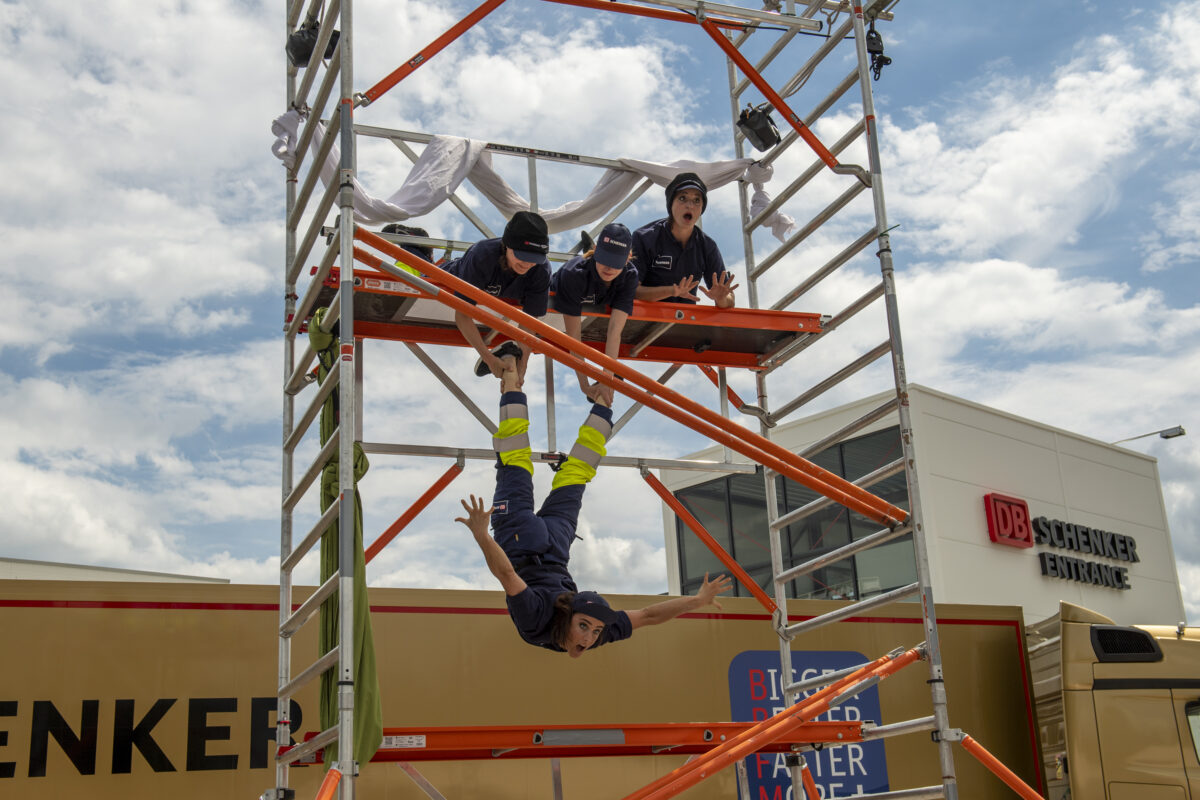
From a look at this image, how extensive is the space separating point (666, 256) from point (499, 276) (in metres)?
1.47

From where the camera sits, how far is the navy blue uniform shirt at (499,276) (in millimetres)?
7793

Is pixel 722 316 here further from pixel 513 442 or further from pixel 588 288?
pixel 513 442

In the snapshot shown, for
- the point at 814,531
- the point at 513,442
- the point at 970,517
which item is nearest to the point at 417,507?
the point at 513,442

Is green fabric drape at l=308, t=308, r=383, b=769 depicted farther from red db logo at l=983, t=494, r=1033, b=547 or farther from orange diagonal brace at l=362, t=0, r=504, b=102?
red db logo at l=983, t=494, r=1033, b=547

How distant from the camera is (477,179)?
30.0 feet

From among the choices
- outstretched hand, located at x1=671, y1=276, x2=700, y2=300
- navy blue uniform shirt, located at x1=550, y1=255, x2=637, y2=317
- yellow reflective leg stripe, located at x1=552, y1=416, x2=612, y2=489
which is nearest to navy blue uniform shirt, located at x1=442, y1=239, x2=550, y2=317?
navy blue uniform shirt, located at x1=550, y1=255, x2=637, y2=317

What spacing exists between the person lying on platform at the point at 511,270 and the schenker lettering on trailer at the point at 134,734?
10.7 feet

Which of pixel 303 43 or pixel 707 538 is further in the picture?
pixel 707 538

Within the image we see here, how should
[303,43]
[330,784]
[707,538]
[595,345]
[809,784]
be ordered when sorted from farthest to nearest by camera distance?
[595,345] < [707,538] < [809,784] < [303,43] < [330,784]

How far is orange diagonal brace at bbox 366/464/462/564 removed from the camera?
26.8ft

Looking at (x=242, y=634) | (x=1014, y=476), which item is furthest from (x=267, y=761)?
(x=1014, y=476)

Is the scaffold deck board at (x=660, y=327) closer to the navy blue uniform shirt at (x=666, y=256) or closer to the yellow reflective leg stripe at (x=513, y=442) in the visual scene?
the navy blue uniform shirt at (x=666, y=256)

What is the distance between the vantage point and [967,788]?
1070 cm

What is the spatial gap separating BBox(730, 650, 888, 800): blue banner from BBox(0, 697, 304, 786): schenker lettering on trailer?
3855 mm
